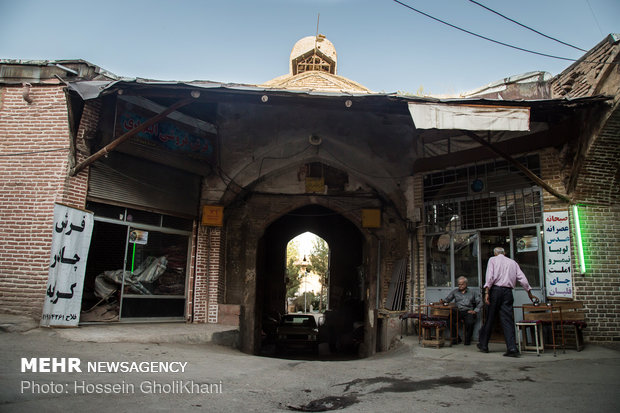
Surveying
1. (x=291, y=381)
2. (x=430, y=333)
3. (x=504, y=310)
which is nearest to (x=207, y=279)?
(x=430, y=333)

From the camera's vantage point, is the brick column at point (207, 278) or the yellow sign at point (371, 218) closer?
the brick column at point (207, 278)

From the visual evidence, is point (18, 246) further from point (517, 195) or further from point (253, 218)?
point (517, 195)

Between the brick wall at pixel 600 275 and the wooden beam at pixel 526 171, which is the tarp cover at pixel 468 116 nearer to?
the wooden beam at pixel 526 171

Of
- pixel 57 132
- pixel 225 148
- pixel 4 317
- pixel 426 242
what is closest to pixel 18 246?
pixel 4 317

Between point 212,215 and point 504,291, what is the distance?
6.36m

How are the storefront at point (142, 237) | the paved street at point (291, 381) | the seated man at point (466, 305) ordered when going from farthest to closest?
the storefront at point (142, 237)
the seated man at point (466, 305)
the paved street at point (291, 381)

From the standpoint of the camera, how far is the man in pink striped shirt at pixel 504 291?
6.61m

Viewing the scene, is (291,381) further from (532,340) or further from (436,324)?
(532,340)

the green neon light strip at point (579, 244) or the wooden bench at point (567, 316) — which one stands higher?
the green neon light strip at point (579, 244)

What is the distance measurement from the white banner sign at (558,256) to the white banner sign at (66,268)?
7922 mm

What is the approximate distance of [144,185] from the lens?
9.20 m

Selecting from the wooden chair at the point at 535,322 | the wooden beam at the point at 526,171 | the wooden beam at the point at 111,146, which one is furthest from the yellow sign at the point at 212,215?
the wooden chair at the point at 535,322

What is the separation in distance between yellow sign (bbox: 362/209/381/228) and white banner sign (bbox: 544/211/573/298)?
391 cm

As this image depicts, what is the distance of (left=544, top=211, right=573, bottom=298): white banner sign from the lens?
7523 millimetres
